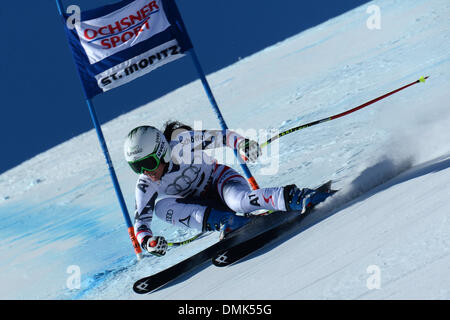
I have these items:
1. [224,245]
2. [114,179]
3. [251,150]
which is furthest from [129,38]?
[224,245]

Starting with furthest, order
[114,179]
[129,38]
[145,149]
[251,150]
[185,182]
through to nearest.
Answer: [114,179] < [129,38] < [185,182] < [251,150] < [145,149]

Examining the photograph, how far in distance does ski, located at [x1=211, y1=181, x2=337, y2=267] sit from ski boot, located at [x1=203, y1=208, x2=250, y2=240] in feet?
1.31

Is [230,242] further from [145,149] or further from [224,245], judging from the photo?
[145,149]

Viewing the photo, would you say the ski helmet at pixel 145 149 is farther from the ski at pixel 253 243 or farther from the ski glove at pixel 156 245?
the ski at pixel 253 243

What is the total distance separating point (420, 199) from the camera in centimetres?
350

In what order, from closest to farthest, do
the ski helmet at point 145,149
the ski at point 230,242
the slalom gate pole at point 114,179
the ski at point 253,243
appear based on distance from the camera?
1. the ski at point 253,243
2. the ski at point 230,242
3. the ski helmet at point 145,149
4. the slalom gate pole at point 114,179

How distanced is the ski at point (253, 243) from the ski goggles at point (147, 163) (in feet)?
3.12

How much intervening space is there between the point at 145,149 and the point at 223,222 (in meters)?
0.96

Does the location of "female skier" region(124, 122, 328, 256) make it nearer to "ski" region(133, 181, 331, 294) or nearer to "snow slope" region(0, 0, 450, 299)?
"ski" region(133, 181, 331, 294)

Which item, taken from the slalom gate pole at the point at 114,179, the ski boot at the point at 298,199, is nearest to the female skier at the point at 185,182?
the ski boot at the point at 298,199

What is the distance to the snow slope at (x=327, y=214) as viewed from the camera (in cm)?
284

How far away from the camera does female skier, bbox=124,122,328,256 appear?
4.74 meters

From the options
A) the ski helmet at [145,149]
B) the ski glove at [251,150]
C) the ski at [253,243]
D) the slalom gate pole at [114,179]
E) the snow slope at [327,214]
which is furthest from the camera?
the slalom gate pole at [114,179]

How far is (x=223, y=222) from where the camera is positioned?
194 inches
